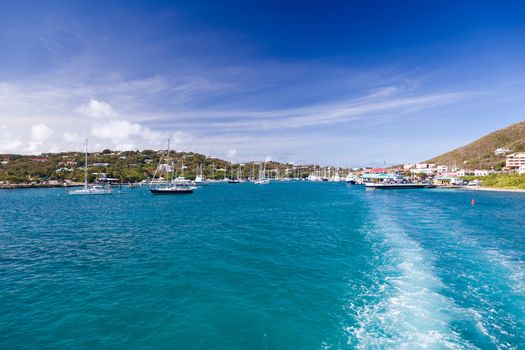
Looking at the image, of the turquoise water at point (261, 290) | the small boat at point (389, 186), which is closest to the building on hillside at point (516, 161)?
the small boat at point (389, 186)

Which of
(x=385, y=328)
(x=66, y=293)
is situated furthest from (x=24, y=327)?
(x=385, y=328)

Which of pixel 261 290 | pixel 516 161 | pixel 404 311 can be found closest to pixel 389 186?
pixel 516 161

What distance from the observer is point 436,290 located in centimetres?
1647

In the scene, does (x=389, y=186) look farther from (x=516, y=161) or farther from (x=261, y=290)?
(x=261, y=290)

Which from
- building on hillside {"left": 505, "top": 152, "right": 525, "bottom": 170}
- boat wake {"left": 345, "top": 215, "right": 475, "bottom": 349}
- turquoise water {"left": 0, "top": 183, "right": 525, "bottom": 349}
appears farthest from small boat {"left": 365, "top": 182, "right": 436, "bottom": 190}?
boat wake {"left": 345, "top": 215, "right": 475, "bottom": 349}

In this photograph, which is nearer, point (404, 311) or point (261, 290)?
point (404, 311)

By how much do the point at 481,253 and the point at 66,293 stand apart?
31417 millimetres

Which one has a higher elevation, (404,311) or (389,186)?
(389,186)

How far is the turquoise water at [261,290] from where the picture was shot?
38.6 feet

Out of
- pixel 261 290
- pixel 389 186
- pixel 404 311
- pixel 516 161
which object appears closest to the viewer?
pixel 404 311

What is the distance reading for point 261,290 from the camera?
650 inches

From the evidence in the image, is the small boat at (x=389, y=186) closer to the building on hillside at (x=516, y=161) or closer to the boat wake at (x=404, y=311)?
the building on hillside at (x=516, y=161)

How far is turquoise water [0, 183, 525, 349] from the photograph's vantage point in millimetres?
11758

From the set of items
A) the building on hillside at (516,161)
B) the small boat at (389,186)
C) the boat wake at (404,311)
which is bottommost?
the boat wake at (404,311)
